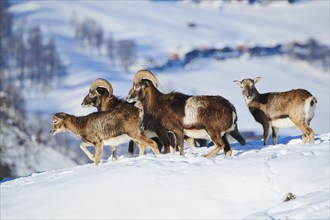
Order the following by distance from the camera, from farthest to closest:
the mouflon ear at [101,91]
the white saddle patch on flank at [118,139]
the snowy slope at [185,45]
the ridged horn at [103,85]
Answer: the snowy slope at [185,45]
the mouflon ear at [101,91]
the ridged horn at [103,85]
the white saddle patch on flank at [118,139]

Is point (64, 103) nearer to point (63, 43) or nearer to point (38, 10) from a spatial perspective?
point (63, 43)

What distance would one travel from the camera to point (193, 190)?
1656 centimetres

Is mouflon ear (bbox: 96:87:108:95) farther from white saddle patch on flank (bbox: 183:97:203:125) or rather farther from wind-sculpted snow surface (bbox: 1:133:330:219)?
wind-sculpted snow surface (bbox: 1:133:330:219)

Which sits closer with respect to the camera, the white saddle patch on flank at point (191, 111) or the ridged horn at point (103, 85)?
the white saddle patch on flank at point (191, 111)

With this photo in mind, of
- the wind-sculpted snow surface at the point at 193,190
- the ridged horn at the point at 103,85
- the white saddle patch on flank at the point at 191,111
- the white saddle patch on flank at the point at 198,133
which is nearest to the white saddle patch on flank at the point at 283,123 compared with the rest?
the wind-sculpted snow surface at the point at 193,190

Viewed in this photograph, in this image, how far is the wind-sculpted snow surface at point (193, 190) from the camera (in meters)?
15.5

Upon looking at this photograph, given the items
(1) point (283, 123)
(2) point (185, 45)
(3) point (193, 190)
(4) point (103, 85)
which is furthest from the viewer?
(2) point (185, 45)

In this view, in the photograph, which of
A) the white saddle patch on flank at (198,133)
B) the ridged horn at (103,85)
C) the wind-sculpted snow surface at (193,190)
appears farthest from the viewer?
the ridged horn at (103,85)

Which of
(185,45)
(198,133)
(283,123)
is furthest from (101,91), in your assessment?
(185,45)

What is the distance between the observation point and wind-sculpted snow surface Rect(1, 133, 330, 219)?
15.5 meters

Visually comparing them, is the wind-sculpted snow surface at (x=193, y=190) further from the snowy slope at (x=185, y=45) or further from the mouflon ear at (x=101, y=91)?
the snowy slope at (x=185, y=45)

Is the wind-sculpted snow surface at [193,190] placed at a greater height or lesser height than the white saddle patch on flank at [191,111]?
lesser

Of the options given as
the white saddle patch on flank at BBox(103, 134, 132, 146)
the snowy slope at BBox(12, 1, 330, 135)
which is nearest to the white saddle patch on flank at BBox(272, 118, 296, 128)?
the white saddle patch on flank at BBox(103, 134, 132, 146)

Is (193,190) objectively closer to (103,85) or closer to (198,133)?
(198,133)
